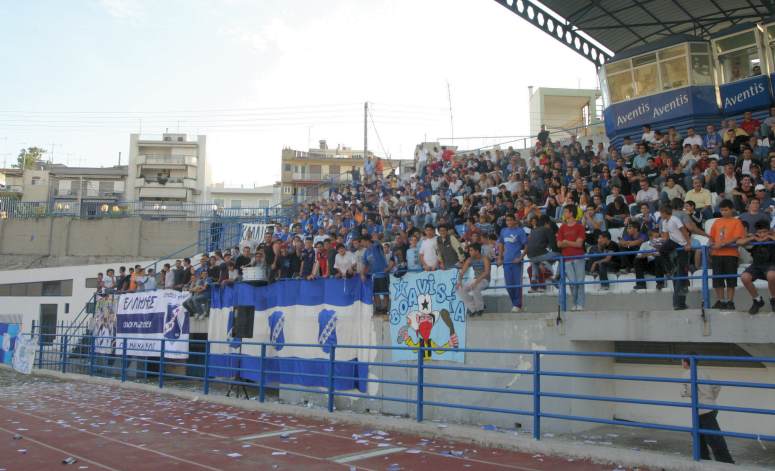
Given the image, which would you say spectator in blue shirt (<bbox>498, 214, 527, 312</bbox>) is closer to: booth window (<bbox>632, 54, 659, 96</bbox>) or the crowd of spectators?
Answer: the crowd of spectators

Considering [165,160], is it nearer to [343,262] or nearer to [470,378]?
A: [343,262]

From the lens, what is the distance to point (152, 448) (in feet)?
34.2

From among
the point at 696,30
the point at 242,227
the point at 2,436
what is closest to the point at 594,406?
the point at 2,436

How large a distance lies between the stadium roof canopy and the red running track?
15.4m

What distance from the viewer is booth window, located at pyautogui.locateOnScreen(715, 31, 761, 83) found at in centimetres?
2011

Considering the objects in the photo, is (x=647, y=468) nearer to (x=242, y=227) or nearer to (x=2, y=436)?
(x=2, y=436)

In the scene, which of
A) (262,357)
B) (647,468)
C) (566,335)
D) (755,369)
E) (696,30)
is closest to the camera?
(647,468)

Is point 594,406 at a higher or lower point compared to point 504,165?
lower

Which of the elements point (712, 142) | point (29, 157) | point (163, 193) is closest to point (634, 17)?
point (712, 142)

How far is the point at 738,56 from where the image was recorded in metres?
20.5

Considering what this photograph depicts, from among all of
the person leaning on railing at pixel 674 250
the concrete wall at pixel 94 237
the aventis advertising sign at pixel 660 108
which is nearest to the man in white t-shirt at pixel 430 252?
the person leaning on railing at pixel 674 250

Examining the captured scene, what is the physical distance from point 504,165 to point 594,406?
12221mm

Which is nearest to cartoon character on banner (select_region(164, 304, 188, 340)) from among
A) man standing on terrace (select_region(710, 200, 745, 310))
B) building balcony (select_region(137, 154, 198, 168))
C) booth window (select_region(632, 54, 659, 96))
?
man standing on terrace (select_region(710, 200, 745, 310))

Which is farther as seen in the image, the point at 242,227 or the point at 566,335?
the point at 242,227
